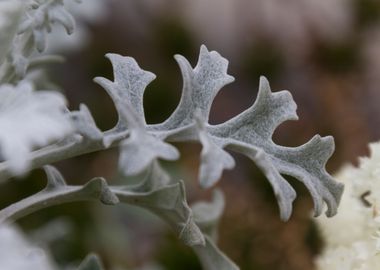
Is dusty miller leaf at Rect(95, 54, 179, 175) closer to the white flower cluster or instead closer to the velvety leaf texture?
the velvety leaf texture

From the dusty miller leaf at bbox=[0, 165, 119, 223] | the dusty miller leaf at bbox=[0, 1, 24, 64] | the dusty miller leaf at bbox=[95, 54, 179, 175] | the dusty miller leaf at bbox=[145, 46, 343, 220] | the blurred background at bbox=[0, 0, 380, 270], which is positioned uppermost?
the dusty miller leaf at bbox=[0, 1, 24, 64]

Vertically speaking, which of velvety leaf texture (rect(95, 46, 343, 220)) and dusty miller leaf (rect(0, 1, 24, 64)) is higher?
dusty miller leaf (rect(0, 1, 24, 64))

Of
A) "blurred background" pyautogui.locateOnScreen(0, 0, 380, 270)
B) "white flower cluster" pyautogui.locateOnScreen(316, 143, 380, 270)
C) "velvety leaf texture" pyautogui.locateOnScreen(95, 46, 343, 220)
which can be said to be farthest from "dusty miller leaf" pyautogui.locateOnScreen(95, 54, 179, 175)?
"blurred background" pyautogui.locateOnScreen(0, 0, 380, 270)

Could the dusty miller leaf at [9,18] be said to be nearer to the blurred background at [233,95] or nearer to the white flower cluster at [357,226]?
the white flower cluster at [357,226]

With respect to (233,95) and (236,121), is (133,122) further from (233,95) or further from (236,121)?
(233,95)

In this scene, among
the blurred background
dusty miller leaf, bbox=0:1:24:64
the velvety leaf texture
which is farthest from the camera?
the blurred background

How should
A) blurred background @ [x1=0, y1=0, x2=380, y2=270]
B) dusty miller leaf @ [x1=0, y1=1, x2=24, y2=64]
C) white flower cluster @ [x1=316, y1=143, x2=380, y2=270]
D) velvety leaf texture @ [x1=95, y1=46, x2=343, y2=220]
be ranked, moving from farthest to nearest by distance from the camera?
blurred background @ [x1=0, y1=0, x2=380, y2=270] → white flower cluster @ [x1=316, y1=143, x2=380, y2=270] → velvety leaf texture @ [x1=95, y1=46, x2=343, y2=220] → dusty miller leaf @ [x1=0, y1=1, x2=24, y2=64]

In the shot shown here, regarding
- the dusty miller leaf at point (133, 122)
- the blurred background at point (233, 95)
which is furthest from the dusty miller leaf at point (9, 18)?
the blurred background at point (233, 95)
